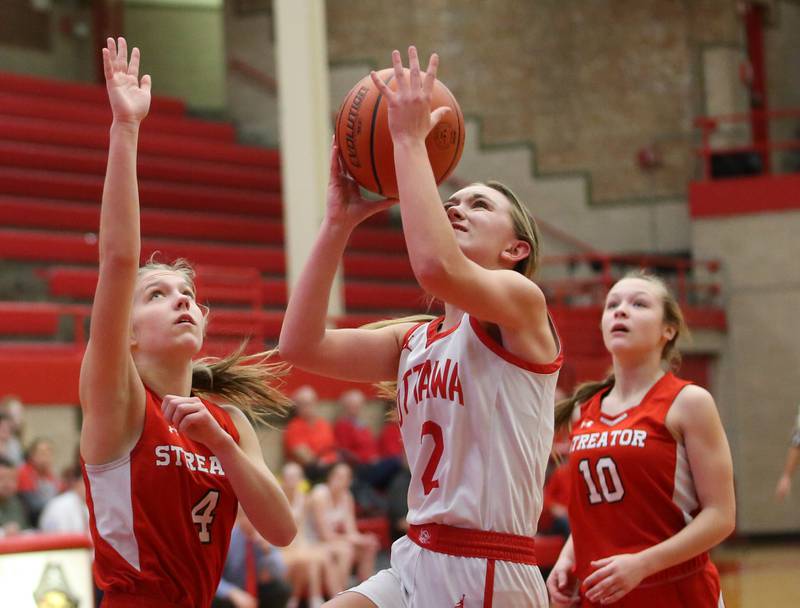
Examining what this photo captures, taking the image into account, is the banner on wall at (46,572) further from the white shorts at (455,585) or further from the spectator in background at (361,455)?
the spectator in background at (361,455)

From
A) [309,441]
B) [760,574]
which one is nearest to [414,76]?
[309,441]

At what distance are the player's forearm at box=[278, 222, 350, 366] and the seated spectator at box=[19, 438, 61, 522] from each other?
465 cm

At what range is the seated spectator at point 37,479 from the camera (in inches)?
300

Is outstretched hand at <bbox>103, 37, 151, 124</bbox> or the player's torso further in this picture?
the player's torso

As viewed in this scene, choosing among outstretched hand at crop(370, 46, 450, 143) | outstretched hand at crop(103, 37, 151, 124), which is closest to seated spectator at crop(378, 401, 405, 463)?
outstretched hand at crop(103, 37, 151, 124)

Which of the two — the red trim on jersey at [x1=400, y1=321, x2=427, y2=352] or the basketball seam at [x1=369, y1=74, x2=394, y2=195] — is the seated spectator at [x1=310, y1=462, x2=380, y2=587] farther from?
the basketball seam at [x1=369, y1=74, x2=394, y2=195]

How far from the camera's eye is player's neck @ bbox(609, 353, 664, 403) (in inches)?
165

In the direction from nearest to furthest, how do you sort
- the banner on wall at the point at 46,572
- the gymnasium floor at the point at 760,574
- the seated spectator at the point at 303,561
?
the banner on wall at the point at 46,572, the seated spectator at the point at 303,561, the gymnasium floor at the point at 760,574

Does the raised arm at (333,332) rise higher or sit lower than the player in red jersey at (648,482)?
higher

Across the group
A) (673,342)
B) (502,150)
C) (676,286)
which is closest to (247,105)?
(502,150)

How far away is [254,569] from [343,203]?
461 centimetres

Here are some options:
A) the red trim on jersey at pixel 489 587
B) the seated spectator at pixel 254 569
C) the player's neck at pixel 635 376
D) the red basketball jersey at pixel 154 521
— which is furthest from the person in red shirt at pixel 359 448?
the red trim on jersey at pixel 489 587

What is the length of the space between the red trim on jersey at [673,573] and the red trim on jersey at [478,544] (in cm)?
95

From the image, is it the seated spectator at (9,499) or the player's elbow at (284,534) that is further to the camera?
the seated spectator at (9,499)
